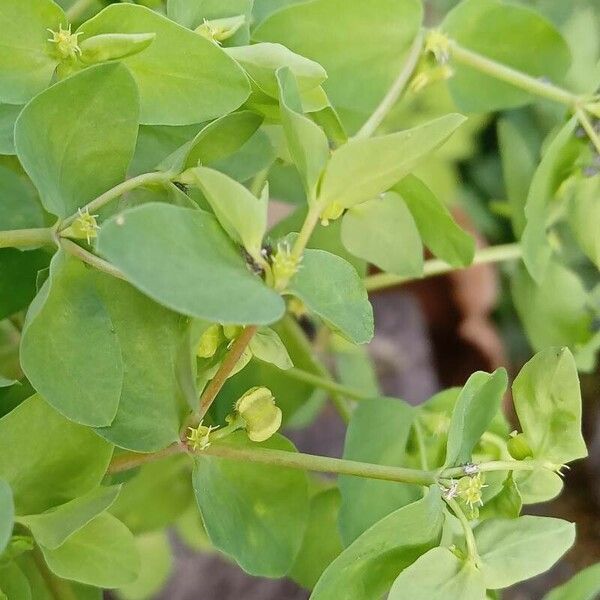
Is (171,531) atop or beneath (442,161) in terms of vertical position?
beneath

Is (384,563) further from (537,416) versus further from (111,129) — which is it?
(111,129)

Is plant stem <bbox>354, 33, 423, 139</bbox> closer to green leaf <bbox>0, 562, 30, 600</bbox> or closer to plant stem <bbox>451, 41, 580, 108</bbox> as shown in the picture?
plant stem <bbox>451, 41, 580, 108</bbox>

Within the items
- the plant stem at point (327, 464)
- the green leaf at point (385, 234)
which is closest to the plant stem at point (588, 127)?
the green leaf at point (385, 234)

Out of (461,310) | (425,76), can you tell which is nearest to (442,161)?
(461,310)

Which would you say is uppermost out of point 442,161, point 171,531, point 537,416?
point 537,416

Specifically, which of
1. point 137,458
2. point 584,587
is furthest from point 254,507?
point 584,587

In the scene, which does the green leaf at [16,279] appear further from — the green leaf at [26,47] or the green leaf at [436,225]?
the green leaf at [436,225]

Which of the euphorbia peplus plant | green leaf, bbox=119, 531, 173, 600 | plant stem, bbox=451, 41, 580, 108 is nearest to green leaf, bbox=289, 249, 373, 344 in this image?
the euphorbia peplus plant
